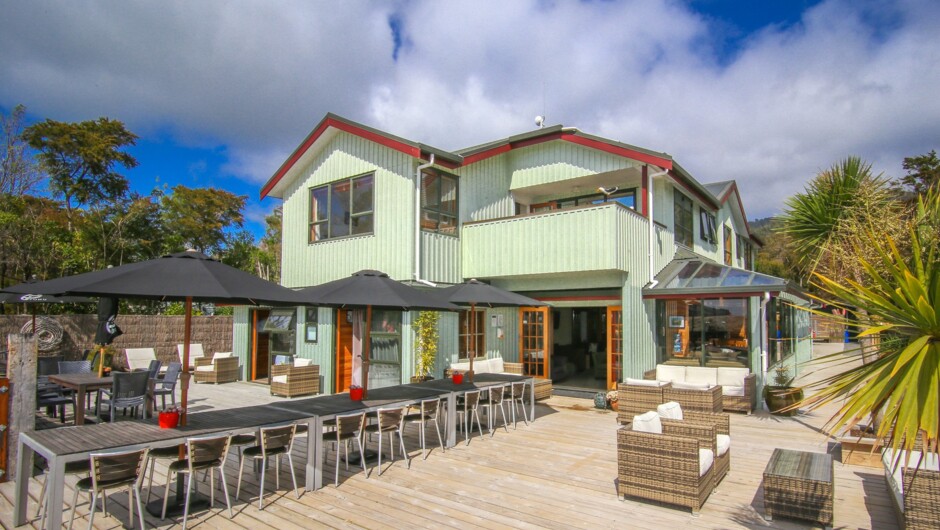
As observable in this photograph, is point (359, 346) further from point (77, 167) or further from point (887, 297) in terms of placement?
point (77, 167)

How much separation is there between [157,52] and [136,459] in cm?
1316

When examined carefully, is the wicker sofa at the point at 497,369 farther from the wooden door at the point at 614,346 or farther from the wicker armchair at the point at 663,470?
the wicker armchair at the point at 663,470

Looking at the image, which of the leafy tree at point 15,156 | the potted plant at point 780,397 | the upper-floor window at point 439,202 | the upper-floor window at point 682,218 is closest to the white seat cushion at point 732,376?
the potted plant at point 780,397

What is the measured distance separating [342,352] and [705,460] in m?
9.64

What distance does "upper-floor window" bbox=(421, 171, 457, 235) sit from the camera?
40.1 feet

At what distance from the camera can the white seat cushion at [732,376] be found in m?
10.8

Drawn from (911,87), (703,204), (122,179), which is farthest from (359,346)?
(122,179)

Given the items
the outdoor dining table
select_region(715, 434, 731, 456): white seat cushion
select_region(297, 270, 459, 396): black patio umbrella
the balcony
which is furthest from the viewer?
the balcony

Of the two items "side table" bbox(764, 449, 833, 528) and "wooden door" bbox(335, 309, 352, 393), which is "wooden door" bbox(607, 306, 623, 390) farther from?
"side table" bbox(764, 449, 833, 528)

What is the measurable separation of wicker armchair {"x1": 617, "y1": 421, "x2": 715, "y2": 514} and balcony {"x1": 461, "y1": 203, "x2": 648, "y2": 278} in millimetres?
6046

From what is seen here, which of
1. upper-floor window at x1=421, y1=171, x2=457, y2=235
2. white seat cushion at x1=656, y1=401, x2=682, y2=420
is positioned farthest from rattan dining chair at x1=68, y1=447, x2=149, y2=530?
upper-floor window at x1=421, y1=171, x2=457, y2=235

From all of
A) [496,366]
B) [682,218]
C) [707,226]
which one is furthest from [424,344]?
[707,226]

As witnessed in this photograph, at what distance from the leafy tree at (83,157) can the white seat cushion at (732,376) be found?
26.8 metres

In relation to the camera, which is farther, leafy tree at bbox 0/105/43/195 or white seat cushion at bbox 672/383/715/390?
leafy tree at bbox 0/105/43/195
